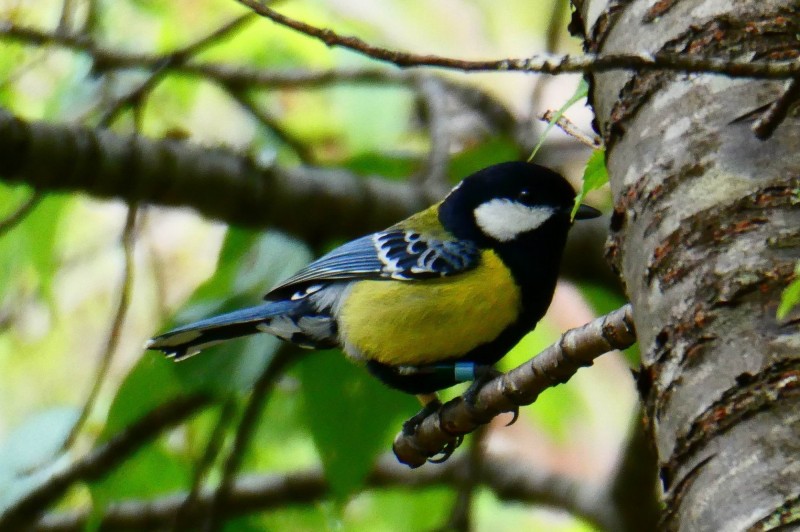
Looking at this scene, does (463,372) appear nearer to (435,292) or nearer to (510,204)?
(435,292)

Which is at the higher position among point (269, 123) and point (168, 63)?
point (168, 63)

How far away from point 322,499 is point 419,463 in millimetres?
1672

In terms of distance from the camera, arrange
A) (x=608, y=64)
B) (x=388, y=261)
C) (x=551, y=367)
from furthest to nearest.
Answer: (x=388, y=261) < (x=551, y=367) < (x=608, y=64)

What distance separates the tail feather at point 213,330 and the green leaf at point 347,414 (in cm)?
18

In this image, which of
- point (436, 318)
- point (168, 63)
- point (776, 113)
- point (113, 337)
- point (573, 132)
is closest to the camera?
point (776, 113)

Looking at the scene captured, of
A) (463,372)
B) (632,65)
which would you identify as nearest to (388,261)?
(463,372)

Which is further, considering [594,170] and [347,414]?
[347,414]

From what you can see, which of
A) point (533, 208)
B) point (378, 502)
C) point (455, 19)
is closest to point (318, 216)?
point (533, 208)

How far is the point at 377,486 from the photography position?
3.95 metres

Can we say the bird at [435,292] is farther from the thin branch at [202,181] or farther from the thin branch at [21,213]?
the thin branch at [21,213]

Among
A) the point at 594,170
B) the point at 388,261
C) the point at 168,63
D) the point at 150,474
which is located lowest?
the point at 150,474

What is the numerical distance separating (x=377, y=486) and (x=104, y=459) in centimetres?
141

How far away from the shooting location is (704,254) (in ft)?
4.09

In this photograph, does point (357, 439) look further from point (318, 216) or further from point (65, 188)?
point (65, 188)
